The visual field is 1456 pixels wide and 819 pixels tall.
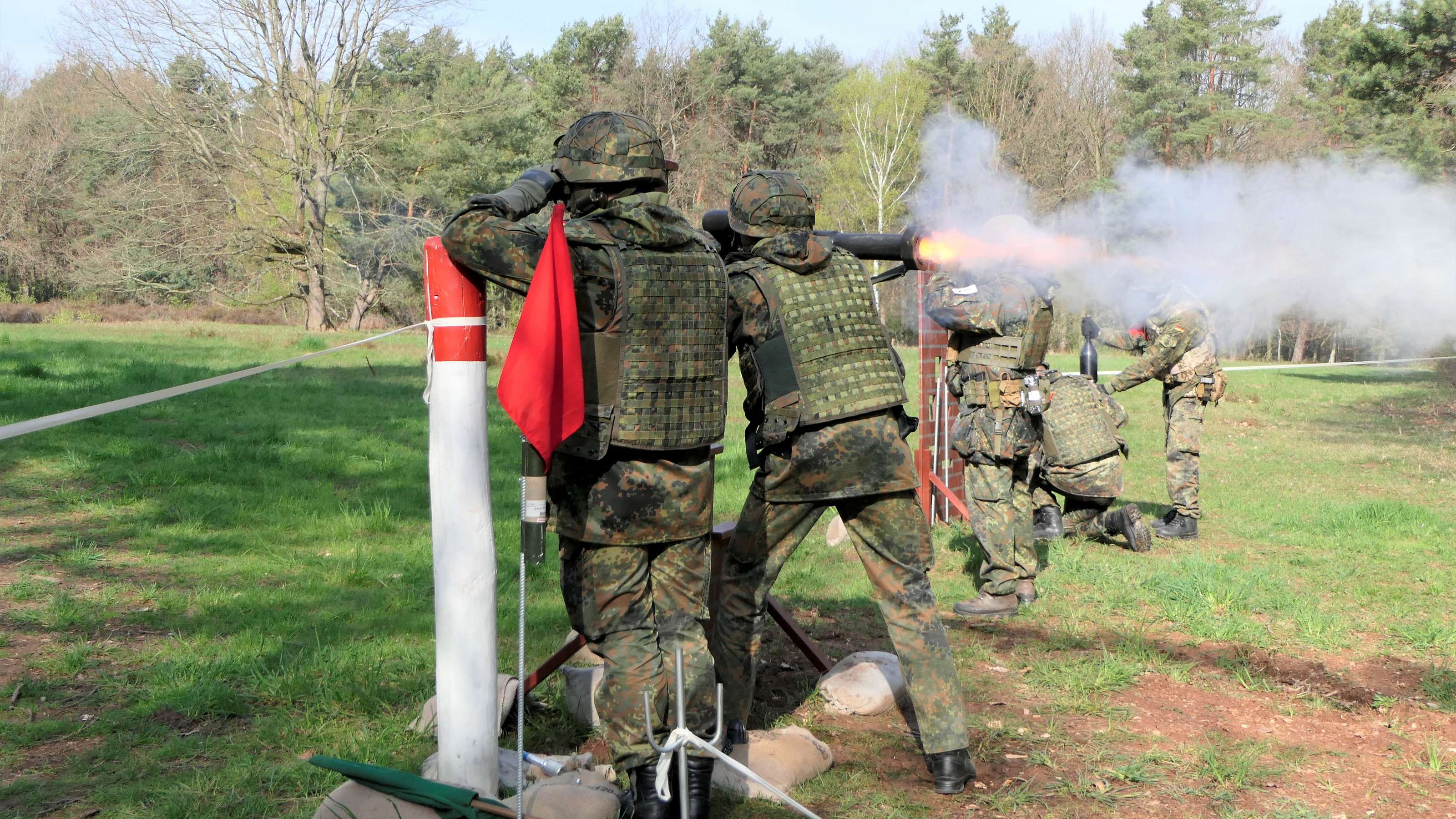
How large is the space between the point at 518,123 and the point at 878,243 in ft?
109

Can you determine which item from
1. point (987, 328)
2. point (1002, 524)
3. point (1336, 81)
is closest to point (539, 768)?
point (1002, 524)

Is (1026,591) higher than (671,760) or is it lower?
lower

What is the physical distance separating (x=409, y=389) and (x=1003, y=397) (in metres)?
10.3

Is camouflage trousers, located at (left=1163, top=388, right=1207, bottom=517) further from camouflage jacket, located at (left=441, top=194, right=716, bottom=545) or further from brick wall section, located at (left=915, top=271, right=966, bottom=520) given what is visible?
camouflage jacket, located at (left=441, top=194, right=716, bottom=545)

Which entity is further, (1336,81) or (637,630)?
(1336,81)

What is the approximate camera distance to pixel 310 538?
6992 mm

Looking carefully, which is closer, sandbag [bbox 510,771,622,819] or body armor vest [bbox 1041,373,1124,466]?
sandbag [bbox 510,771,622,819]

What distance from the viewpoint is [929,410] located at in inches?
333

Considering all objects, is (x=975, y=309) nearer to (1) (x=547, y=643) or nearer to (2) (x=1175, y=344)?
(2) (x=1175, y=344)

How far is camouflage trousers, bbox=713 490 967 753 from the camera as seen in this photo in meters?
3.97

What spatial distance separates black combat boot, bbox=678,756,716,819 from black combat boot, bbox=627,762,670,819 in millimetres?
17

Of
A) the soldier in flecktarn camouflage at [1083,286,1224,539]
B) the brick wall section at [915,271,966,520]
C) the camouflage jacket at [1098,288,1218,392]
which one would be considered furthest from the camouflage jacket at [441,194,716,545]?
the soldier in flecktarn camouflage at [1083,286,1224,539]

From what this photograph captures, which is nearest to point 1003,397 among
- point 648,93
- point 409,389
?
point 409,389

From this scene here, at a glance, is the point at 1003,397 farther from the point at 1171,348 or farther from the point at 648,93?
the point at 648,93
